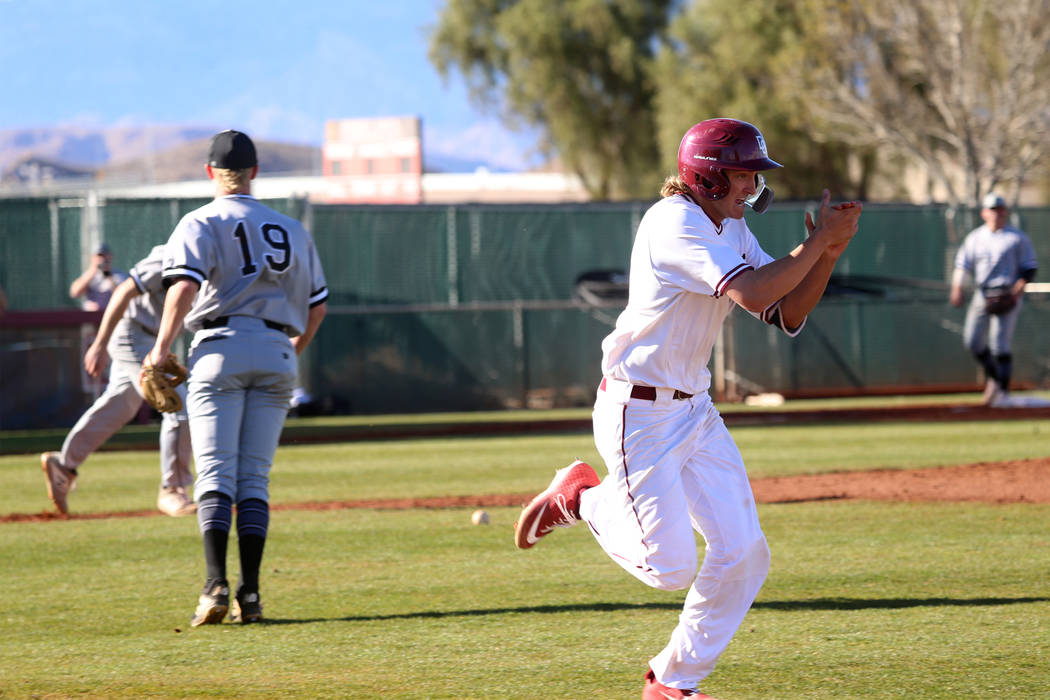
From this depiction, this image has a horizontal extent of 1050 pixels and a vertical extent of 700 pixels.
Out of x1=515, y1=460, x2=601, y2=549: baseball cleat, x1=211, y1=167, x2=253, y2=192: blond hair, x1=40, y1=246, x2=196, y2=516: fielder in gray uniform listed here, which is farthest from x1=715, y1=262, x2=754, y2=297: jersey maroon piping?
x1=40, y1=246, x2=196, y2=516: fielder in gray uniform

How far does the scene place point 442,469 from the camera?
1254cm

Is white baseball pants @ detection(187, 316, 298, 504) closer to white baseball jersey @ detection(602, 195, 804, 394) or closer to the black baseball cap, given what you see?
the black baseball cap

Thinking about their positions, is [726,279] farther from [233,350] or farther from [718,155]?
[233,350]

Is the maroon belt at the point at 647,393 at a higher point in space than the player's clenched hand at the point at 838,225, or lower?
lower

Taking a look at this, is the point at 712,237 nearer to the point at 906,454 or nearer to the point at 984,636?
the point at 984,636

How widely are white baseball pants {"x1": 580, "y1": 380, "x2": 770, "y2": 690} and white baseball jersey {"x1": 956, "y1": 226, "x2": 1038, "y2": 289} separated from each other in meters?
12.2

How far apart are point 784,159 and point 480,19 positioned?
11726 millimetres

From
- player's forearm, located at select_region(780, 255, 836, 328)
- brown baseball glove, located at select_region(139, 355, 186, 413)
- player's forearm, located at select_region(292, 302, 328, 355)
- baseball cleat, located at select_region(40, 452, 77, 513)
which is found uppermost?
player's forearm, located at select_region(780, 255, 836, 328)

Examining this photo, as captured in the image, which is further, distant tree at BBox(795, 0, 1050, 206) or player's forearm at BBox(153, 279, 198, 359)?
distant tree at BBox(795, 0, 1050, 206)

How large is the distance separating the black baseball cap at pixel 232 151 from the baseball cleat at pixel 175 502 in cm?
395

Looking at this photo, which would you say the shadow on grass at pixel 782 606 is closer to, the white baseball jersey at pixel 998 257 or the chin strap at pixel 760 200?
the chin strap at pixel 760 200

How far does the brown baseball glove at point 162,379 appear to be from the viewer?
643 centimetres

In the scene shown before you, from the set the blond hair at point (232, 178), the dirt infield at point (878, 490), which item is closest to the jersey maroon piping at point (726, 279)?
the blond hair at point (232, 178)

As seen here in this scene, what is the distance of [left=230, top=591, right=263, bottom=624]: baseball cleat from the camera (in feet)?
19.9
